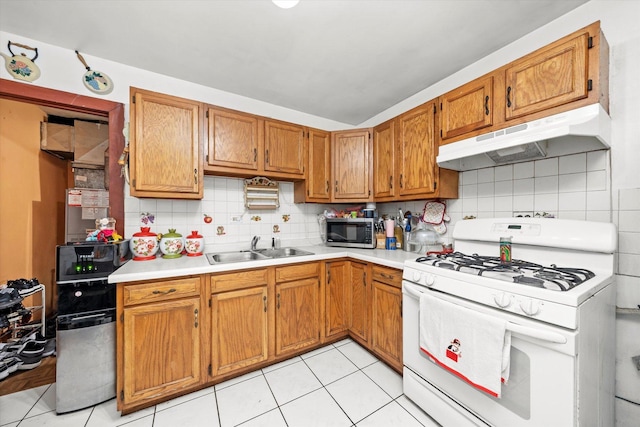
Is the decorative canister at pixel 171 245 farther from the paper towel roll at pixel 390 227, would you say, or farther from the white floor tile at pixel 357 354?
the paper towel roll at pixel 390 227

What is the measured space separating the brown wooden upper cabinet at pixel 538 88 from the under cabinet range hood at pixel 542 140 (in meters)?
0.09

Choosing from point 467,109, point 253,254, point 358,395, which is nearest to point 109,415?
point 253,254

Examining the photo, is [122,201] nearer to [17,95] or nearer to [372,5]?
[17,95]

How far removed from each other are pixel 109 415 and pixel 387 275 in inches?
78.7

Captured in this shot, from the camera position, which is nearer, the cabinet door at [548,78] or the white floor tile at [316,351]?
the cabinet door at [548,78]

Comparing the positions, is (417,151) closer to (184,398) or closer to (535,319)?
(535,319)

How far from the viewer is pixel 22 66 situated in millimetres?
1682

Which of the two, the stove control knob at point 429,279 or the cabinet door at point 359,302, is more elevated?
the stove control knob at point 429,279

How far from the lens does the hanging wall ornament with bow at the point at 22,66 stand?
1650 millimetres

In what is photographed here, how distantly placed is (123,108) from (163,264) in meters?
1.35

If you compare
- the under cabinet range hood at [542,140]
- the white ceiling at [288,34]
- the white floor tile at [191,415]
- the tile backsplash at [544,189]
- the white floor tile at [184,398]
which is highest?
the white ceiling at [288,34]

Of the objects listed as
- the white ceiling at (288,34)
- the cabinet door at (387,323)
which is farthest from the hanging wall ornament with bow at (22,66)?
the cabinet door at (387,323)

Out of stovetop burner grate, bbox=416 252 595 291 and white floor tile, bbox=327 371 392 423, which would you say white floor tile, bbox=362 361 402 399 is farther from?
stovetop burner grate, bbox=416 252 595 291

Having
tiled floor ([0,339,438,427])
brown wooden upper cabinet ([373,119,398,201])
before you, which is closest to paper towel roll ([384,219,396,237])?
brown wooden upper cabinet ([373,119,398,201])
